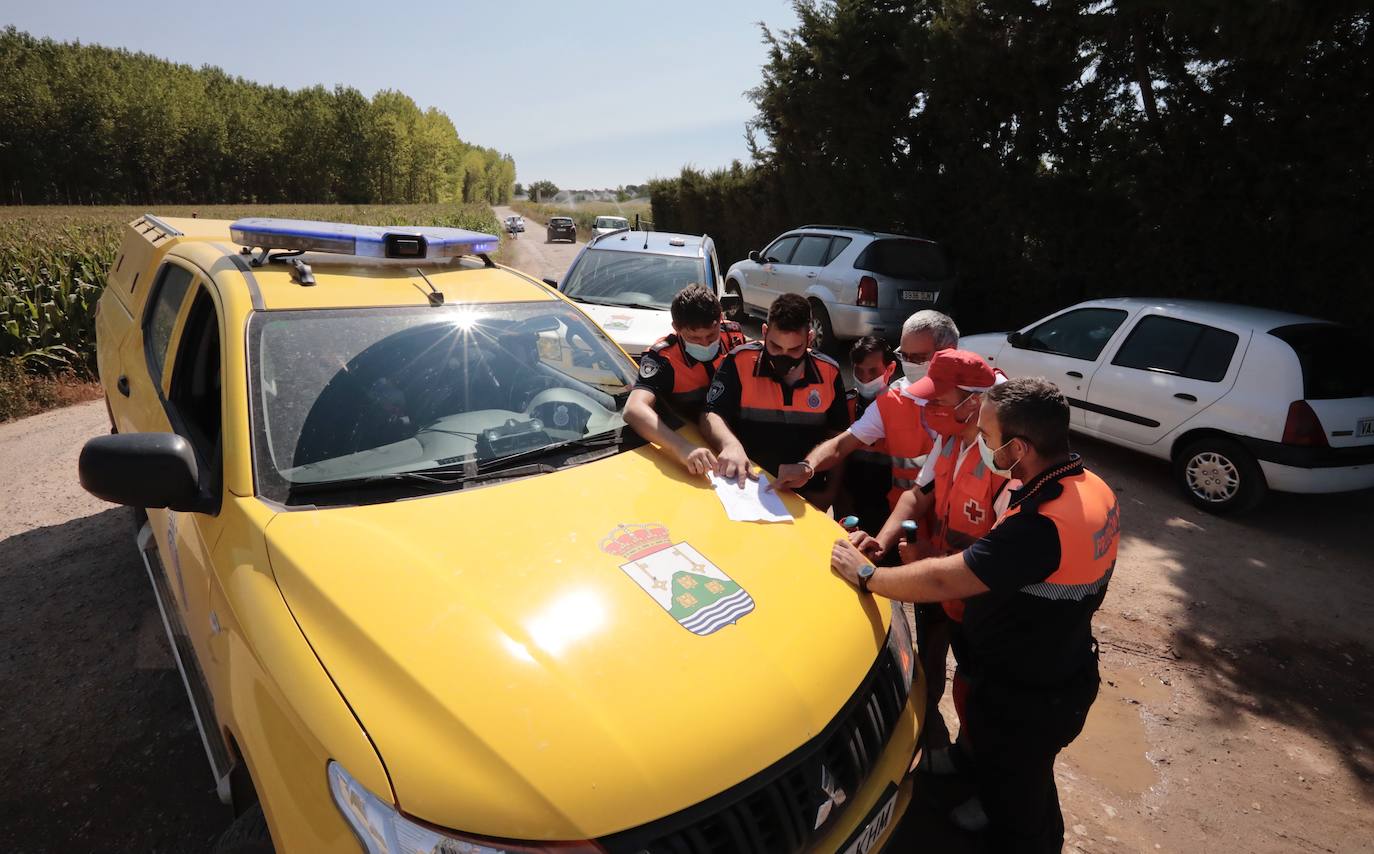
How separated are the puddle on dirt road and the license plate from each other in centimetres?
150

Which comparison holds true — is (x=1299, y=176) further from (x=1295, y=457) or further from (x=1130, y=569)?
(x=1130, y=569)

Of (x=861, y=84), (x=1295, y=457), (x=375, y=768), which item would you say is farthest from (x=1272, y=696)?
(x=861, y=84)

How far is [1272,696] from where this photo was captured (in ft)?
10.8

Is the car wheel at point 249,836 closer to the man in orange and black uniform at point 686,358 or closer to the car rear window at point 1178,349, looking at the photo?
the man in orange and black uniform at point 686,358

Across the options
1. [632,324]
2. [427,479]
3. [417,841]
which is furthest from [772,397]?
[632,324]

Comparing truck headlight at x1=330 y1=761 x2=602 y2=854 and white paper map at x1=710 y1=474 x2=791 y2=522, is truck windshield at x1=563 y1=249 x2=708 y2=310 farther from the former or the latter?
truck headlight at x1=330 y1=761 x2=602 y2=854

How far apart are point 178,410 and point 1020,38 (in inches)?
362

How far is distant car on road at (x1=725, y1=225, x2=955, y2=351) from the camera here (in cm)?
867

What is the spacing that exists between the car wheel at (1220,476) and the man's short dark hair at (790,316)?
157 inches

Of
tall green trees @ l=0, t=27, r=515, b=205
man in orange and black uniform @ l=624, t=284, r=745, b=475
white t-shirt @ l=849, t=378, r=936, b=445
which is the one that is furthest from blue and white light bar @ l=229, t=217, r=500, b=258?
tall green trees @ l=0, t=27, r=515, b=205

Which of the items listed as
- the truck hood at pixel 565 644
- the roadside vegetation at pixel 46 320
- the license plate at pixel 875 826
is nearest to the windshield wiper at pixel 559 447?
the truck hood at pixel 565 644

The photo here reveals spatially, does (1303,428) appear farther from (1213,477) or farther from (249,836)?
(249,836)

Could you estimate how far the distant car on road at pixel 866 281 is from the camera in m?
8.67

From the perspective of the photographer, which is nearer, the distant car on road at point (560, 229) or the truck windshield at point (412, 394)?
the truck windshield at point (412, 394)
